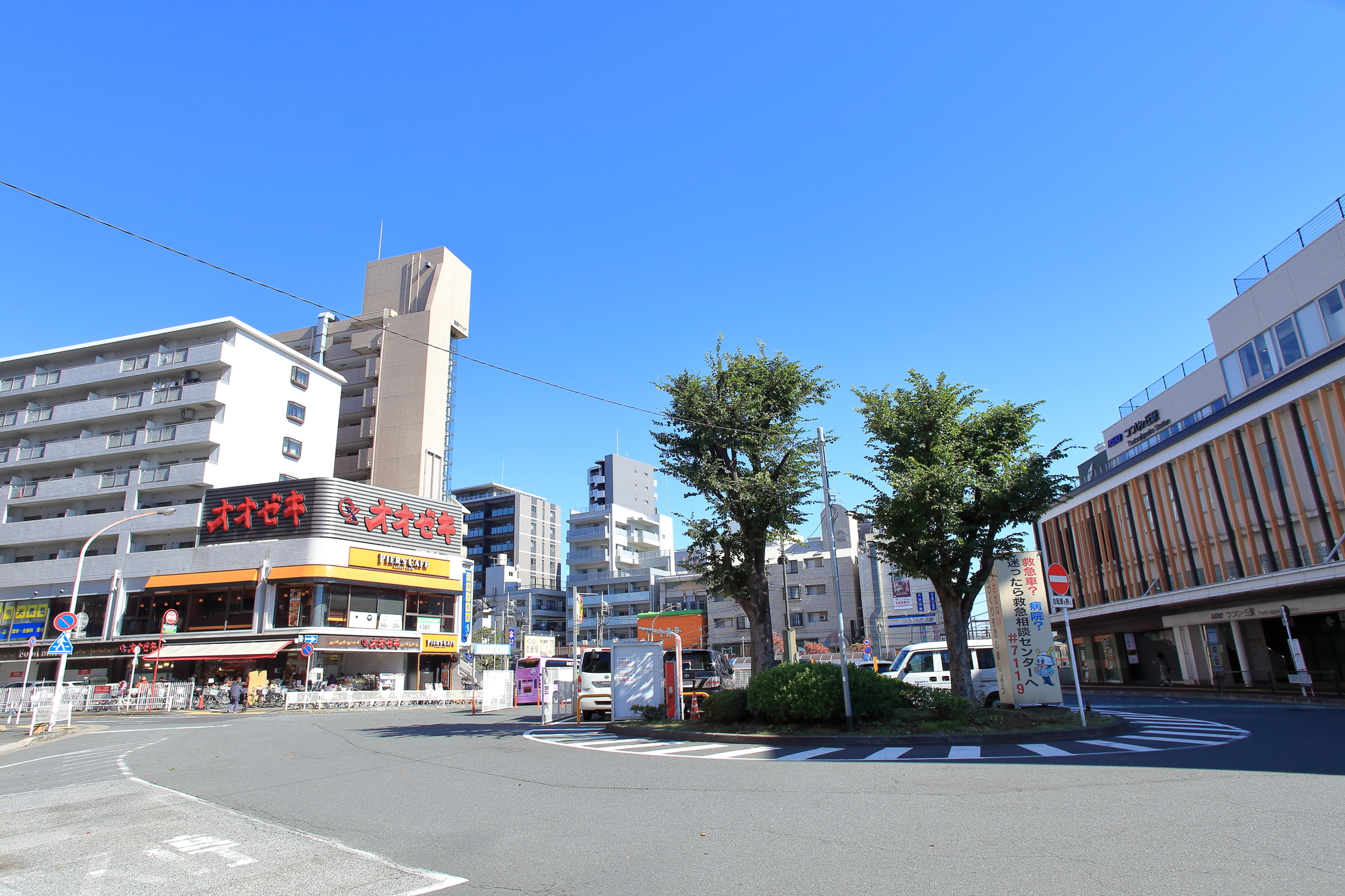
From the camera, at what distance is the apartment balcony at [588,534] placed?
74938mm

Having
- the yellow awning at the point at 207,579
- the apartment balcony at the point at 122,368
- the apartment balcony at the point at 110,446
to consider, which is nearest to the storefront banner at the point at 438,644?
the yellow awning at the point at 207,579

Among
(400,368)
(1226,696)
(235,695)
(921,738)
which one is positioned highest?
(400,368)

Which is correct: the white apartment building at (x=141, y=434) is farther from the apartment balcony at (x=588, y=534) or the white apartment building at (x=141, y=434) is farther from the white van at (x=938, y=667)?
the white van at (x=938, y=667)

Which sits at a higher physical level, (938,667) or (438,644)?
(438,644)

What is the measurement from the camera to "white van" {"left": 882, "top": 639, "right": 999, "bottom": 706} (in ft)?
63.5

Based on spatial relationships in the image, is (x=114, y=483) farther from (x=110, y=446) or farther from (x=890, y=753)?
(x=890, y=753)

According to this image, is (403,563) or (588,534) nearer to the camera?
(403,563)

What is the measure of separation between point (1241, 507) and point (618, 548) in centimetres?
5541

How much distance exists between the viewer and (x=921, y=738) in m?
12.6

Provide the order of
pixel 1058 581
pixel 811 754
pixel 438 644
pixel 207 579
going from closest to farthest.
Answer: pixel 811 754
pixel 1058 581
pixel 207 579
pixel 438 644

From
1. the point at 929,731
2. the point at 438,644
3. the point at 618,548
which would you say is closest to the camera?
the point at 929,731

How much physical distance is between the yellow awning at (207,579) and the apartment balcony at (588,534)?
39.7 m

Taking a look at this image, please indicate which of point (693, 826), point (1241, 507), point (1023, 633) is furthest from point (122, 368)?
point (1241, 507)

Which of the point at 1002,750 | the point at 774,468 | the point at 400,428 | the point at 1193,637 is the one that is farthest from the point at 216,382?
the point at 1193,637
